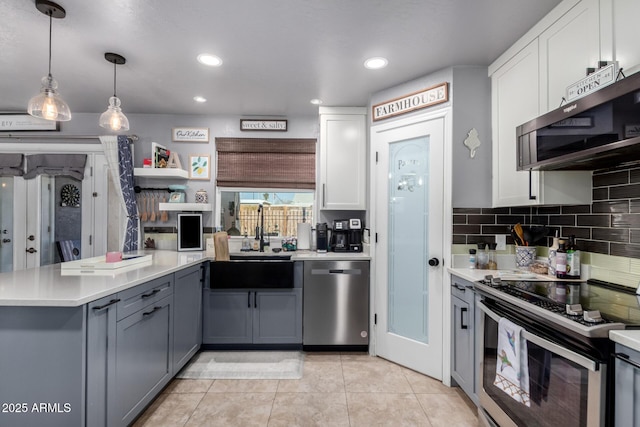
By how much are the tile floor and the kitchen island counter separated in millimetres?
927

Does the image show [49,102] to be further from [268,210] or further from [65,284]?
[268,210]

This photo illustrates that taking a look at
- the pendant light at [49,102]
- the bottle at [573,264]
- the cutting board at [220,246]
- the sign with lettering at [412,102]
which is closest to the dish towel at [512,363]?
the bottle at [573,264]

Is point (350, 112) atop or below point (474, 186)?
atop

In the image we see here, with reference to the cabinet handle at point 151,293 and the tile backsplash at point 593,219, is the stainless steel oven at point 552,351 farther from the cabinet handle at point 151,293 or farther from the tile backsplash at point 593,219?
the cabinet handle at point 151,293

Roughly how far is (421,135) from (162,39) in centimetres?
205

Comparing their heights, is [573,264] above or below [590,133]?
below

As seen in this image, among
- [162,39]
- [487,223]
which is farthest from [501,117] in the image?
[162,39]

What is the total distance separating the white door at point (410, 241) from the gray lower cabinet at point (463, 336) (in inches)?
5.7

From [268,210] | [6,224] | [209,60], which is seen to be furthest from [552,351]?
[6,224]

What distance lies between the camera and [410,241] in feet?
8.75

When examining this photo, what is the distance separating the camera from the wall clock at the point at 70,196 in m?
3.48

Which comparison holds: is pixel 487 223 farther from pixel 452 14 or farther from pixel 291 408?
pixel 291 408

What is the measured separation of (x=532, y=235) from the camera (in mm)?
2285

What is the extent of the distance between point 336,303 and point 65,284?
2.05m
